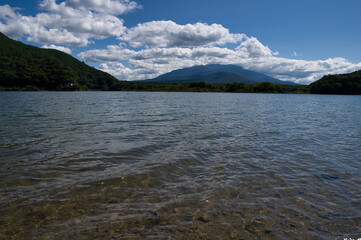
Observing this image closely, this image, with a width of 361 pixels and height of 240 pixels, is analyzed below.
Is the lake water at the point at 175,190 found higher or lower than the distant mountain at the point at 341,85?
lower

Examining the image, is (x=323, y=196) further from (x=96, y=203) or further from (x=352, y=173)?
(x=96, y=203)

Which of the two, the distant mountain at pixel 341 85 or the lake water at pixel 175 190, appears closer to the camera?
the lake water at pixel 175 190

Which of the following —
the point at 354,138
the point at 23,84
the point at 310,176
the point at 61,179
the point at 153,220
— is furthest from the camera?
the point at 23,84

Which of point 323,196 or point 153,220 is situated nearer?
point 153,220

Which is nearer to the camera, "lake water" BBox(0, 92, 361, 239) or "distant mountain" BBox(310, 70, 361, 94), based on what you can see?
"lake water" BBox(0, 92, 361, 239)

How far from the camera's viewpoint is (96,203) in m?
6.28

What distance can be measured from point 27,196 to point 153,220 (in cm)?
A: 433

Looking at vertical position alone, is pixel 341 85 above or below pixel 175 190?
above

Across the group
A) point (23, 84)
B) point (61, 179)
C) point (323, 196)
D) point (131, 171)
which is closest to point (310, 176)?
point (323, 196)

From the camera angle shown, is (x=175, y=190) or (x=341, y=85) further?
(x=341, y=85)

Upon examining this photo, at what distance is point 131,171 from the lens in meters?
8.80

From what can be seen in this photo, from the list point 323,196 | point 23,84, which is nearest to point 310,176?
point 323,196

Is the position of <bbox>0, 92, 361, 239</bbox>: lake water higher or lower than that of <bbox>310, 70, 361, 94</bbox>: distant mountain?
lower

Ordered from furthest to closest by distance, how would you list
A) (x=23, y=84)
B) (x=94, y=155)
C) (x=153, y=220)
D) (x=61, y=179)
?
(x=23, y=84) → (x=94, y=155) → (x=61, y=179) → (x=153, y=220)
